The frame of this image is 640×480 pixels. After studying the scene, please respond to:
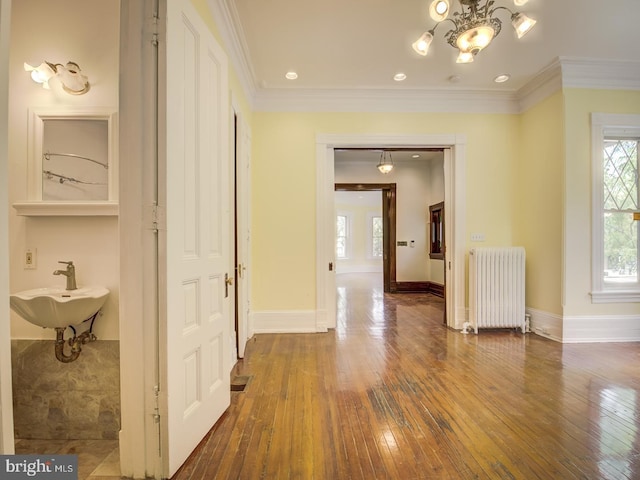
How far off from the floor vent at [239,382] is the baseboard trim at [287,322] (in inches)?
53.1

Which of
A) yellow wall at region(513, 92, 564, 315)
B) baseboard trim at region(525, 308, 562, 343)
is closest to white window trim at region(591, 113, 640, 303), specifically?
yellow wall at region(513, 92, 564, 315)

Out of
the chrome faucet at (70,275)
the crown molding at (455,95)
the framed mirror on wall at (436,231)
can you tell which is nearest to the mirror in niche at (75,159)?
the chrome faucet at (70,275)

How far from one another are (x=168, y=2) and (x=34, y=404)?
2.51 metres

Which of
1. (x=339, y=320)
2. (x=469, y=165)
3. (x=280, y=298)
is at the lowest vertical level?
(x=339, y=320)

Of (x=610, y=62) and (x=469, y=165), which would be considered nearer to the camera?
(x=610, y=62)

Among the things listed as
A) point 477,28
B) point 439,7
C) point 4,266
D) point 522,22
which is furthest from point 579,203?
point 4,266

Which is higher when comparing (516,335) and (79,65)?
(79,65)

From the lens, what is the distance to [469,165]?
14.3ft

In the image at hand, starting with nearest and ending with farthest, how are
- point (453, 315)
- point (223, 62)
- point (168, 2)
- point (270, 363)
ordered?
point (168, 2) < point (223, 62) < point (270, 363) < point (453, 315)

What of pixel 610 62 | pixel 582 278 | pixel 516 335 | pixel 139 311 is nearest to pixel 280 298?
pixel 139 311

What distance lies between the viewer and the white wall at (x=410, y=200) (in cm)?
761

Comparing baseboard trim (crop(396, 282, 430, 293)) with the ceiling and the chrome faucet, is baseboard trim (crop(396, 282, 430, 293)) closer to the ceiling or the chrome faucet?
the ceiling

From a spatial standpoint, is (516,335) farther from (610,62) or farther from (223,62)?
(223,62)

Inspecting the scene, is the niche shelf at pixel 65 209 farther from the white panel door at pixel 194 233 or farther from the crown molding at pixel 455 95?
the crown molding at pixel 455 95
